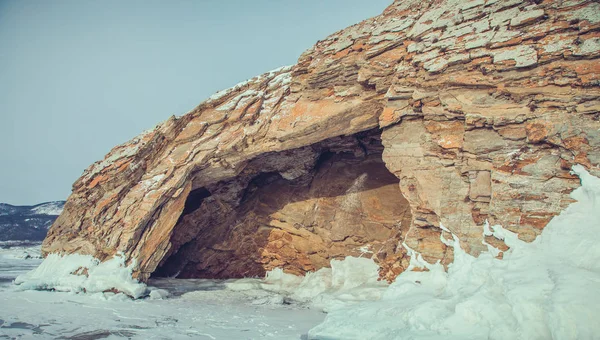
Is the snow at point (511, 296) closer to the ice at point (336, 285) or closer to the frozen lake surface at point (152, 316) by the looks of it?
the frozen lake surface at point (152, 316)

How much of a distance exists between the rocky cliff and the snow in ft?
2.18

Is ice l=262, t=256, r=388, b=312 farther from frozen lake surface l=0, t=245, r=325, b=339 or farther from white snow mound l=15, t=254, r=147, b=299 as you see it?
white snow mound l=15, t=254, r=147, b=299

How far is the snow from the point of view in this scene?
5.71 m

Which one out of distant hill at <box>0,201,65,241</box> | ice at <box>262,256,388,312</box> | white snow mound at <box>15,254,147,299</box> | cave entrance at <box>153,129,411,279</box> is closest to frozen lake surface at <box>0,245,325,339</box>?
white snow mound at <box>15,254,147,299</box>

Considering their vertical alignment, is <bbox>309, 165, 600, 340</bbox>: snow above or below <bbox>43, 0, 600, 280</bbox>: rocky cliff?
below

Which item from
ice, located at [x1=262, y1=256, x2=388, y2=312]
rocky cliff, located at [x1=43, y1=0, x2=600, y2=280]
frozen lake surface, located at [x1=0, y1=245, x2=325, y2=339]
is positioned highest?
rocky cliff, located at [x1=43, y1=0, x2=600, y2=280]

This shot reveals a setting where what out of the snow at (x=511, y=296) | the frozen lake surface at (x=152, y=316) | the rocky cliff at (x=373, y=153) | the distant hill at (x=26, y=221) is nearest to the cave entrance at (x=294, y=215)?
the rocky cliff at (x=373, y=153)

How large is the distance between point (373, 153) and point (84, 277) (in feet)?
44.2

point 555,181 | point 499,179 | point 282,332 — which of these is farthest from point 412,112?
point 282,332

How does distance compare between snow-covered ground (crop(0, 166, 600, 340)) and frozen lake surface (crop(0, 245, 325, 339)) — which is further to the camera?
frozen lake surface (crop(0, 245, 325, 339))

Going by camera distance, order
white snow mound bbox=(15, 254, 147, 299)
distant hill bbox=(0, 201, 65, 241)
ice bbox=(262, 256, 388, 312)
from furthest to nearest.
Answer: distant hill bbox=(0, 201, 65, 241), white snow mound bbox=(15, 254, 147, 299), ice bbox=(262, 256, 388, 312)

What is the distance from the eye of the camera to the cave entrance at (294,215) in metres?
15.9

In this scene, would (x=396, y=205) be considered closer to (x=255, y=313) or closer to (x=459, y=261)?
(x=459, y=261)

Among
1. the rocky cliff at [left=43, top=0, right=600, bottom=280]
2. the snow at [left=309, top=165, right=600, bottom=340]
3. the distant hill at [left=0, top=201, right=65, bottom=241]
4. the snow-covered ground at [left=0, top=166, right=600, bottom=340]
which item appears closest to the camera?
the snow at [left=309, top=165, right=600, bottom=340]
